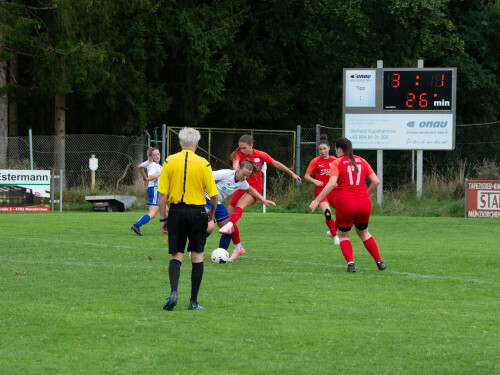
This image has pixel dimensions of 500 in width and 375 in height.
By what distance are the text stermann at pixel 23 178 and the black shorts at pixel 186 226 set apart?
18.1 meters

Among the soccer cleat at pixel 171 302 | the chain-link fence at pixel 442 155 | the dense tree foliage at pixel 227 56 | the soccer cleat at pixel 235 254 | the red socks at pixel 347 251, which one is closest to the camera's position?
the soccer cleat at pixel 171 302

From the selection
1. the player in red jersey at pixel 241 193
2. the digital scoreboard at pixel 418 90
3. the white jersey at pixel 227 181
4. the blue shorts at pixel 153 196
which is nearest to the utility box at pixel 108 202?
the digital scoreboard at pixel 418 90

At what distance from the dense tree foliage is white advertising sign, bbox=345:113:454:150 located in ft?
31.6

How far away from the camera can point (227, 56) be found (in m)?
37.0

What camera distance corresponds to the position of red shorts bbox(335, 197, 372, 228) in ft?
37.3

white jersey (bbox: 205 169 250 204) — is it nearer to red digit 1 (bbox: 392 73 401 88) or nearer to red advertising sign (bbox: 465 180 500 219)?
red advertising sign (bbox: 465 180 500 219)

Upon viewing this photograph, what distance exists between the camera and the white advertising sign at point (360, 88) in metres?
27.5

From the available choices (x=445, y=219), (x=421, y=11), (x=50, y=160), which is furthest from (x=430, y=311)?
(x=421, y=11)

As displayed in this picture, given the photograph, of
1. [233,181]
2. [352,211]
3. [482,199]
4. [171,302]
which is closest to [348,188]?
[352,211]

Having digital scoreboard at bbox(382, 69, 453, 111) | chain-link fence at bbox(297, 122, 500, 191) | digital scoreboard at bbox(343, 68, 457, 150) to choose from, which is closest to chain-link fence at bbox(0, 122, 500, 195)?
chain-link fence at bbox(297, 122, 500, 191)

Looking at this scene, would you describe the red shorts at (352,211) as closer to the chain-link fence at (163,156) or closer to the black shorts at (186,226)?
the black shorts at (186,226)

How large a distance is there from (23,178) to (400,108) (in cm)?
1173

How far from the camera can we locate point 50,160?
Answer: 3234 centimetres

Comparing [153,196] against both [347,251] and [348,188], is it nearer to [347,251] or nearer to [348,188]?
[347,251]
